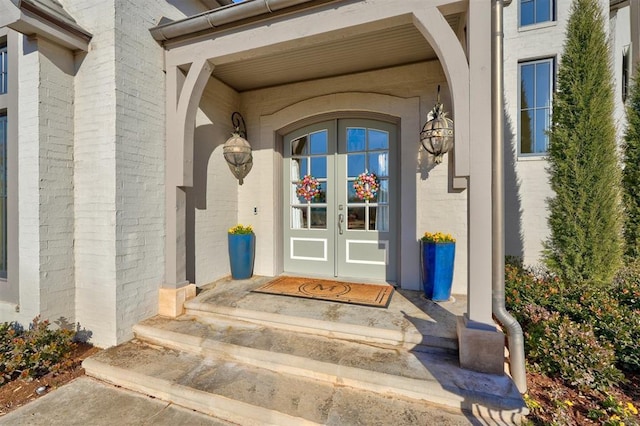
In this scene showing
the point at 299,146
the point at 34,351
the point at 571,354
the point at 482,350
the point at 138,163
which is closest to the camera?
the point at 482,350

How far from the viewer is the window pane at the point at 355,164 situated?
4.19 meters

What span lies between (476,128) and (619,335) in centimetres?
221

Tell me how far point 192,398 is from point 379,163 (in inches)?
133

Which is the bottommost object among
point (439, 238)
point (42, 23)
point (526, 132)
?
point (439, 238)

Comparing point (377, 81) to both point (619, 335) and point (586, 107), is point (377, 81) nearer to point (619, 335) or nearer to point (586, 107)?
point (586, 107)

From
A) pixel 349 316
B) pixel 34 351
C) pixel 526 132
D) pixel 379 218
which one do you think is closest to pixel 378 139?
pixel 379 218

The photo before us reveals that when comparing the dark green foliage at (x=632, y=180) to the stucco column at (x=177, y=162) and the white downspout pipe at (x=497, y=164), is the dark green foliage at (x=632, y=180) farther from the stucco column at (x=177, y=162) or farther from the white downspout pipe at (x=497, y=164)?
the stucco column at (x=177, y=162)

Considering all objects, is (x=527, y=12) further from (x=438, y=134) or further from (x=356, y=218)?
(x=356, y=218)

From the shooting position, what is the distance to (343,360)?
7.54 ft

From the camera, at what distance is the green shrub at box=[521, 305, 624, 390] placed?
2.16m

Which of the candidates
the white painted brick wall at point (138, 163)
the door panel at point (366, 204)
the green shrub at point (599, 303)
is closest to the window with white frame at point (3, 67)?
the white painted brick wall at point (138, 163)

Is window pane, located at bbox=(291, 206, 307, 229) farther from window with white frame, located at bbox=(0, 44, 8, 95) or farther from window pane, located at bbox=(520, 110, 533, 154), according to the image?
window with white frame, located at bbox=(0, 44, 8, 95)

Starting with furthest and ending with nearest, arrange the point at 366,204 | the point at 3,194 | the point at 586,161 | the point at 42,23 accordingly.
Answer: the point at 366,204 < the point at 586,161 < the point at 3,194 < the point at 42,23

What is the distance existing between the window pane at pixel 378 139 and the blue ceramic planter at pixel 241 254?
2.22 metres
